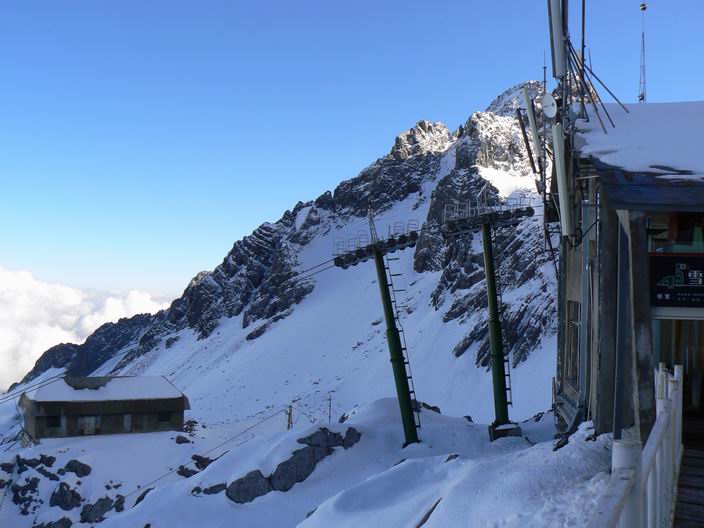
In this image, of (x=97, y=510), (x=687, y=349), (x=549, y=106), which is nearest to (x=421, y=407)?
(x=687, y=349)

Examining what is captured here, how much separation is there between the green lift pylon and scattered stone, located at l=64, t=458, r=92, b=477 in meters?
18.0

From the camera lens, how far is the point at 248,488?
1798 cm

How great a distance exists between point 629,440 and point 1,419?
240 feet

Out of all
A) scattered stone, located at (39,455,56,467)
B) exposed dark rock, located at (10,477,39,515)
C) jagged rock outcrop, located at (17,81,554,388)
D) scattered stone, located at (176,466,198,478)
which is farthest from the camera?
jagged rock outcrop, located at (17,81,554,388)

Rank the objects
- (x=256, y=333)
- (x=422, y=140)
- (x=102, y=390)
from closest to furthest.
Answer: (x=102, y=390) → (x=256, y=333) → (x=422, y=140)

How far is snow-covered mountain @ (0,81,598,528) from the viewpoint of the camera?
63.2ft

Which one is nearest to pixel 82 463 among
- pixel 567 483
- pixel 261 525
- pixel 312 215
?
pixel 261 525

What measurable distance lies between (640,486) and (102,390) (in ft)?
129

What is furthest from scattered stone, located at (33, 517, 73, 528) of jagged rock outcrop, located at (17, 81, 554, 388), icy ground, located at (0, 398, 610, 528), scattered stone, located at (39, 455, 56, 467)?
jagged rock outcrop, located at (17, 81, 554, 388)

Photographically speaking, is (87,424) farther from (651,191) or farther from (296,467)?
(651,191)

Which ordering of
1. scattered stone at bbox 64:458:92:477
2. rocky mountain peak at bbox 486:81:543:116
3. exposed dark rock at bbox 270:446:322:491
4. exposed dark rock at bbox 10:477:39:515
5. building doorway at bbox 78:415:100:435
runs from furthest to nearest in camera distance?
1. rocky mountain peak at bbox 486:81:543:116
2. building doorway at bbox 78:415:100:435
3. scattered stone at bbox 64:458:92:477
4. exposed dark rock at bbox 10:477:39:515
5. exposed dark rock at bbox 270:446:322:491

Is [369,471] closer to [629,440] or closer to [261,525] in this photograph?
[261,525]

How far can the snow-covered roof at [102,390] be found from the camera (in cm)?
3650

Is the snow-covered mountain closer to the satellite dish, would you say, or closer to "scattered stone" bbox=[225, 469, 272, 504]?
"scattered stone" bbox=[225, 469, 272, 504]
